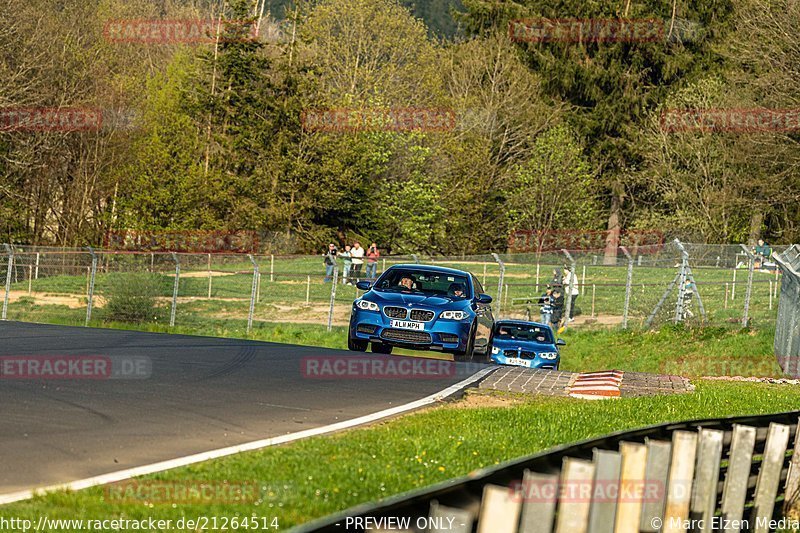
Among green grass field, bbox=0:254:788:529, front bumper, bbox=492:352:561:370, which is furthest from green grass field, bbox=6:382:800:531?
front bumper, bbox=492:352:561:370

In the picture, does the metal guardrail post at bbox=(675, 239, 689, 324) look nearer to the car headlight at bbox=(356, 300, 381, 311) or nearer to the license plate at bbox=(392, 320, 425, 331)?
the license plate at bbox=(392, 320, 425, 331)

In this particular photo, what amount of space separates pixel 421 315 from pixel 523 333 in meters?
6.52

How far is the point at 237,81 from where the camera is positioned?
219 feet

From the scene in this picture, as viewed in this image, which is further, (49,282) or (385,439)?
(49,282)

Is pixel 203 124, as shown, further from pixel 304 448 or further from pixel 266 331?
pixel 304 448

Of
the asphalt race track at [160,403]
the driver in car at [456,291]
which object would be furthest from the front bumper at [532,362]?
the asphalt race track at [160,403]

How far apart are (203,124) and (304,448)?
58638mm

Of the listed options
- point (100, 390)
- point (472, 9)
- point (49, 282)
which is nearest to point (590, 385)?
point (100, 390)

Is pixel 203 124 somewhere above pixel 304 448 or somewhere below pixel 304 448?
above

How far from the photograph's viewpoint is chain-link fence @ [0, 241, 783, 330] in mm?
31297

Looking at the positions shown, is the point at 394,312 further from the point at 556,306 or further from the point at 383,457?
the point at 556,306

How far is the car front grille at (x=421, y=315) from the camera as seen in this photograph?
19531 millimetres

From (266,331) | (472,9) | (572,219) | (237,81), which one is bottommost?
(266,331)

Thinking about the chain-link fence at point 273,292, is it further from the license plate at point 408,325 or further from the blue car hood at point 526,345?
the license plate at point 408,325
